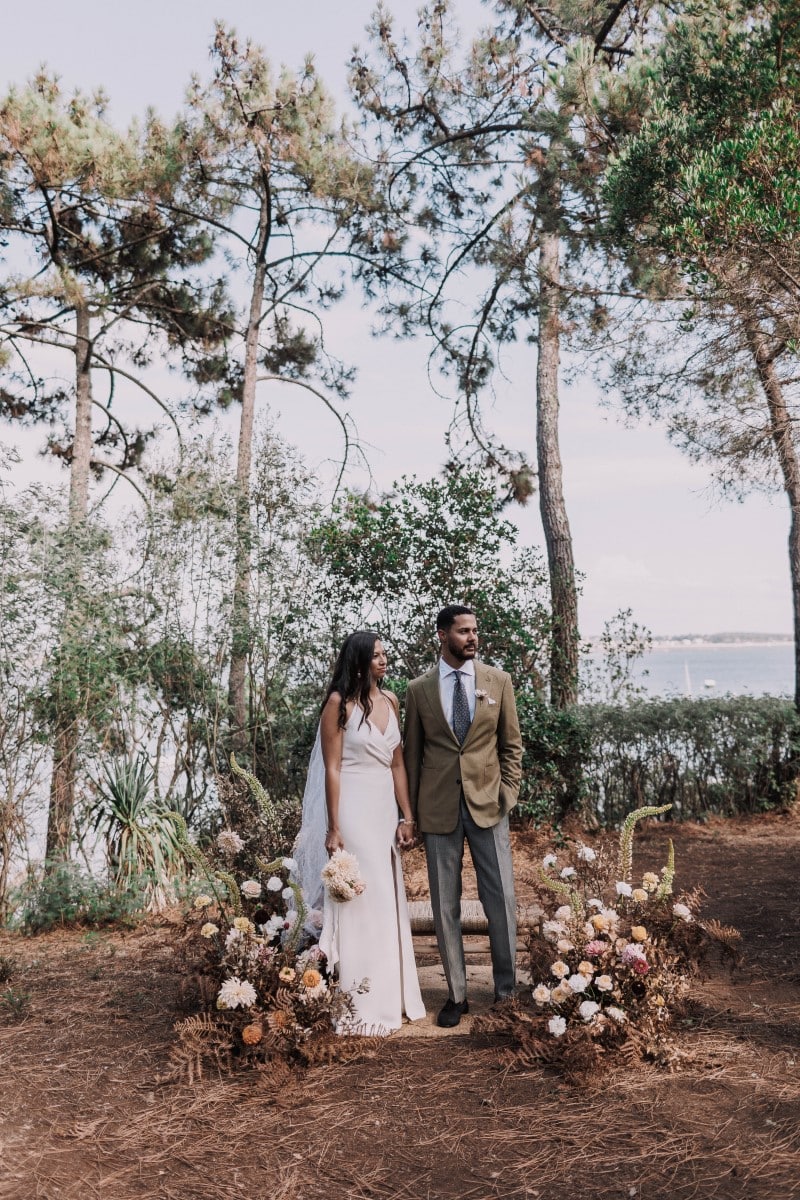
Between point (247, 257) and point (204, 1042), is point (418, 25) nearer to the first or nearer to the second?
point (247, 257)

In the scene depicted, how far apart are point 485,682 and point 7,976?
310 cm

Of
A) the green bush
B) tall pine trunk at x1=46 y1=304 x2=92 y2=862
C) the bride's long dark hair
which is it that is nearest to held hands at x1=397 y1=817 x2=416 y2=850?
the bride's long dark hair

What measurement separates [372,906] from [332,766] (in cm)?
64

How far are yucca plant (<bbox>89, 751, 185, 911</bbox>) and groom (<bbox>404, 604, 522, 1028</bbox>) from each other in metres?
3.30

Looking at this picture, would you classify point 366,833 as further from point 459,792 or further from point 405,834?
point 459,792

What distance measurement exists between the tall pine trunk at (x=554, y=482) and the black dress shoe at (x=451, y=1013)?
489 cm

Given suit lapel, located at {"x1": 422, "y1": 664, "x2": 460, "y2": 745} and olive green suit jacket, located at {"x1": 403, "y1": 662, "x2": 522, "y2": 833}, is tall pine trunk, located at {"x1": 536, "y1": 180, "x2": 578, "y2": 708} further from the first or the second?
suit lapel, located at {"x1": 422, "y1": 664, "x2": 460, "y2": 745}

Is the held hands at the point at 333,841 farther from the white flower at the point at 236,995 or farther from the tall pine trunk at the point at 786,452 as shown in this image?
the tall pine trunk at the point at 786,452

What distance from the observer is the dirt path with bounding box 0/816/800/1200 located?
2914 millimetres

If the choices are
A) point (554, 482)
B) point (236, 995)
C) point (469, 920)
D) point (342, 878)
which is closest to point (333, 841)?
point (342, 878)

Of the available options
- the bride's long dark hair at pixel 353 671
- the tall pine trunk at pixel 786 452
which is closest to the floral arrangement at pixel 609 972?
the bride's long dark hair at pixel 353 671

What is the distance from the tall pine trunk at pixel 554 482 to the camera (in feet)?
30.1

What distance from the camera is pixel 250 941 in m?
3.93

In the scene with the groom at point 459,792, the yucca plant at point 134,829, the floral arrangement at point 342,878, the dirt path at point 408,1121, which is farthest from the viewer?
the yucca plant at point 134,829
